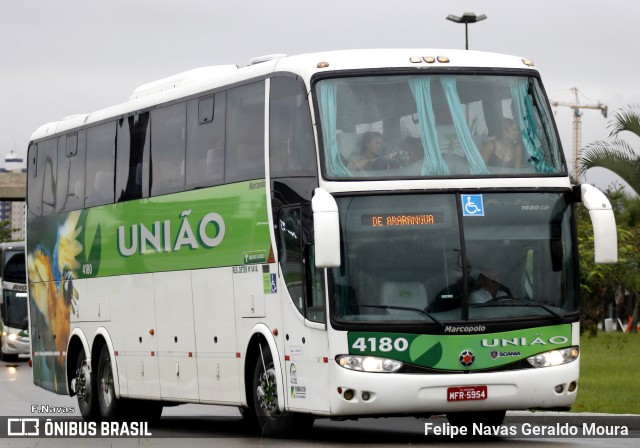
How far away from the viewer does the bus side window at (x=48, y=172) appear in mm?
23938

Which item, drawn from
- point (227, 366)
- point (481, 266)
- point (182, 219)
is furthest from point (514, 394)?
point (182, 219)

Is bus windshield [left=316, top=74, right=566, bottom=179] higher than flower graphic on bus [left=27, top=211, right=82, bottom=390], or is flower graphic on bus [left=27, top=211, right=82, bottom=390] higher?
bus windshield [left=316, top=74, right=566, bottom=179]

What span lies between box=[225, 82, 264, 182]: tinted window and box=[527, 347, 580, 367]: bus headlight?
11.9 ft

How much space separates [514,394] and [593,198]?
210 cm

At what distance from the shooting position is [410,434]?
18.0 meters

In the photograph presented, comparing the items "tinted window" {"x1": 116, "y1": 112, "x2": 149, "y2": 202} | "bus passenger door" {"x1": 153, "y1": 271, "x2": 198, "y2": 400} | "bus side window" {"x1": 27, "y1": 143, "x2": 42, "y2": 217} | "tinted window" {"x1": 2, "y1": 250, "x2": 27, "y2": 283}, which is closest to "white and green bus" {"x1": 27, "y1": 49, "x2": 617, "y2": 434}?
"bus passenger door" {"x1": 153, "y1": 271, "x2": 198, "y2": 400}

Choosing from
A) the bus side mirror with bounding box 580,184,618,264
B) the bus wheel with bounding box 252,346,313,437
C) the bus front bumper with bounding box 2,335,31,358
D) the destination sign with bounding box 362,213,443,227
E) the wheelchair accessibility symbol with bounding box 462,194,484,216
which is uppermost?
the wheelchair accessibility symbol with bounding box 462,194,484,216

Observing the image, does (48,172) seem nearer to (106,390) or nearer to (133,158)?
(133,158)

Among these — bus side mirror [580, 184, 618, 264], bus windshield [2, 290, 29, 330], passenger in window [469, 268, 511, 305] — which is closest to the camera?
bus side mirror [580, 184, 618, 264]

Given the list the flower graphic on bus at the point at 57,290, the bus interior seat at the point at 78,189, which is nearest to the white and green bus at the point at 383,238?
the bus interior seat at the point at 78,189

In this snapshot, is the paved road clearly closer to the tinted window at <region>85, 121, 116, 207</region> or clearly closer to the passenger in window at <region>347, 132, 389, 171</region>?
the passenger in window at <region>347, 132, 389, 171</region>

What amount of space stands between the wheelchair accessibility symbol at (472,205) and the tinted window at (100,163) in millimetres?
7382

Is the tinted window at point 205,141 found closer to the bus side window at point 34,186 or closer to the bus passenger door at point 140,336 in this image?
the bus passenger door at point 140,336

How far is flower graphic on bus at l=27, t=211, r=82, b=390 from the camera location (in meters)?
23.0
